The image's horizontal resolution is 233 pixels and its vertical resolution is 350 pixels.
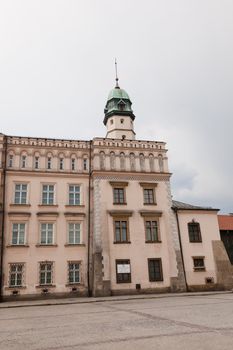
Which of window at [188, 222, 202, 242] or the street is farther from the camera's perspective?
window at [188, 222, 202, 242]

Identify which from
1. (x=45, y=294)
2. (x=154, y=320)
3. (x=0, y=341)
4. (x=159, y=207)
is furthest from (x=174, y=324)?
(x=159, y=207)

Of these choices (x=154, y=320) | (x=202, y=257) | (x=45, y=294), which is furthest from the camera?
(x=202, y=257)

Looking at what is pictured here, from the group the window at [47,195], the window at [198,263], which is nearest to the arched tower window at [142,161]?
the window at [47,195]

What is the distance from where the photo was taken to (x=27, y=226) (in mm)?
27094

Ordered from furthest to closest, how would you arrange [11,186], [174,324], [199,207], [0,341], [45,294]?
[199,207] → [11,186] → [45,294] → [174,324] → [0,341]

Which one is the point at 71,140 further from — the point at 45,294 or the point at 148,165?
the point at 45,294

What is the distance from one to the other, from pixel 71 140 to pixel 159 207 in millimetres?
11007

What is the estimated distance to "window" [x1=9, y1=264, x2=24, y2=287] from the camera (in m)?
25.5

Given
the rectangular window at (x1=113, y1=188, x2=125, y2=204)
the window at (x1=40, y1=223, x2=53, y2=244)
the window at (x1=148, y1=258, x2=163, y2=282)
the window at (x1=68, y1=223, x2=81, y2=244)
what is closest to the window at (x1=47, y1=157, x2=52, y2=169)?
the window at (x1=40, y1=223, x2=53, y2=244)

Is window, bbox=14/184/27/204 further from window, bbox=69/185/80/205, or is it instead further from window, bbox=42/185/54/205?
window, bbox=69/185/80/205

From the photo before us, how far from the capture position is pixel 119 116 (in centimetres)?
3997

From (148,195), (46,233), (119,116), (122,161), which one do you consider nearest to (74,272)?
(46,233)

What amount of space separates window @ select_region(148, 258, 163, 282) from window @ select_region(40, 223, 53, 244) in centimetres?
930

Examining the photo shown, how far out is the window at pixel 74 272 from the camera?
26.8 metres
